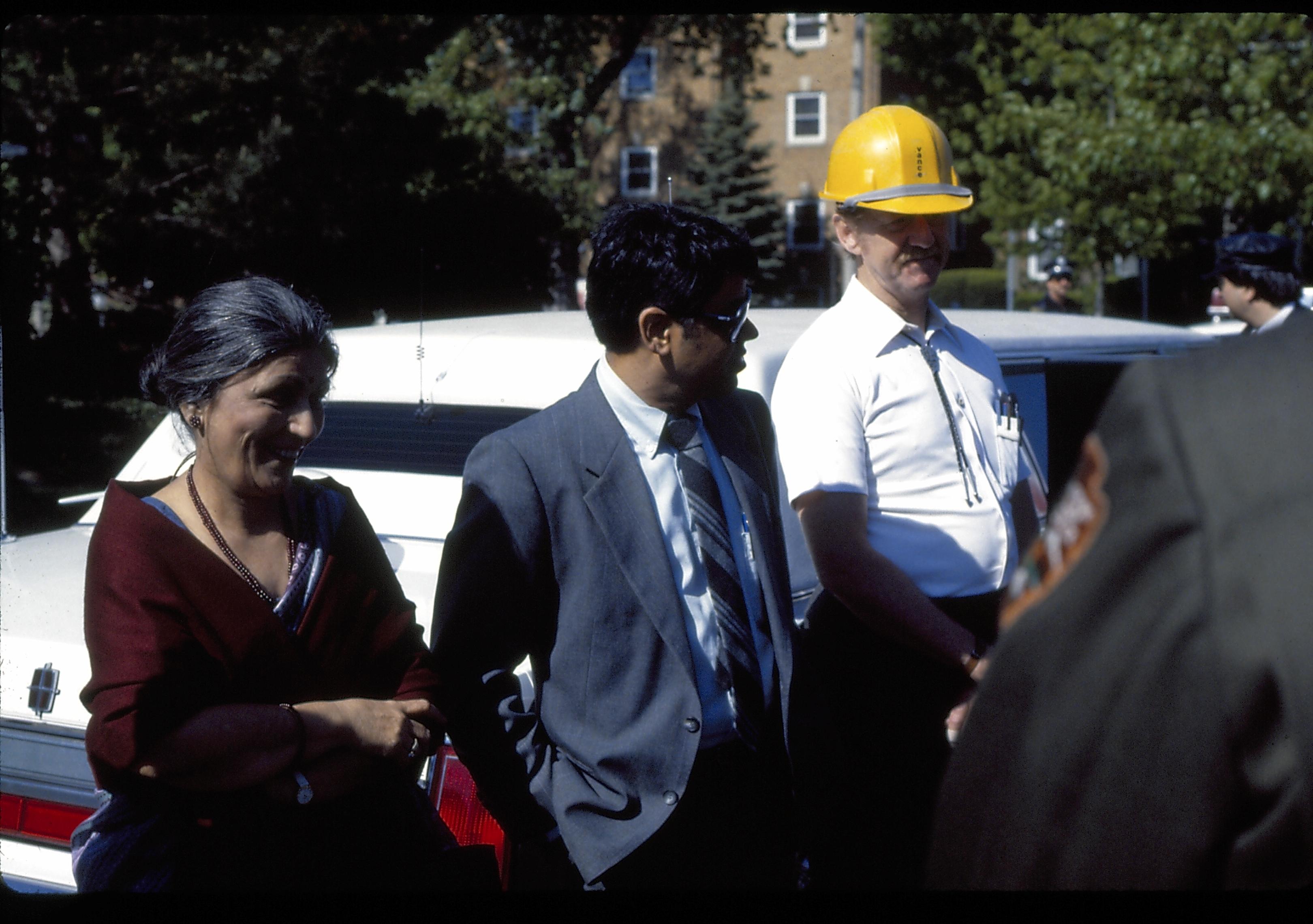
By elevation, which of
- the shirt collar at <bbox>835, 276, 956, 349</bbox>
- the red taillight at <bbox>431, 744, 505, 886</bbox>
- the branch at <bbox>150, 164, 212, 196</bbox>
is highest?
the branch at <bbox>150, 164, 212, 196</bbox>

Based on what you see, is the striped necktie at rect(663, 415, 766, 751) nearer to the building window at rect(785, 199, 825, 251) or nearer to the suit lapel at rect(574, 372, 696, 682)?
the suit lapel at rect(574, 372, 696, 682)

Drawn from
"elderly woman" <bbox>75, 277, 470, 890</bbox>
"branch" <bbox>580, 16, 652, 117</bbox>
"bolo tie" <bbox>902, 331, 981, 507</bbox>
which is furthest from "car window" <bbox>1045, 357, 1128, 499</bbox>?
"branch" <bbox>580, 16, 652, 117</bbox>

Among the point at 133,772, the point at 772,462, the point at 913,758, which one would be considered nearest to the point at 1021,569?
the point at 133,772

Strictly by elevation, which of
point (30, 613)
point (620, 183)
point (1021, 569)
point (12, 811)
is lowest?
point (12, 811)

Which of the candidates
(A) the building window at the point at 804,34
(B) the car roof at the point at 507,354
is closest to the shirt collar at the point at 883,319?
(B) the car roof at the point at 507,354

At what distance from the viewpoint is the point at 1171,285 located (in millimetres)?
20750

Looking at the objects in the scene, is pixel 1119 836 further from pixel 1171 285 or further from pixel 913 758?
pixel 1171 285

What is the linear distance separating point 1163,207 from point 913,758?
41.7ft

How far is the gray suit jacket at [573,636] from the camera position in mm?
2189

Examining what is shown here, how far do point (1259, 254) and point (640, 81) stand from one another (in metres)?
36.9

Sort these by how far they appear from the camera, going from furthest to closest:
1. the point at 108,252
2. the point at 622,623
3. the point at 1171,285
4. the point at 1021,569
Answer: the point at 1171,285 → the point at 108,252 → the point at 622,623 → the point at 1021,569

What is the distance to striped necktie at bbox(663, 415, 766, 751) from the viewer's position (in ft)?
7.48

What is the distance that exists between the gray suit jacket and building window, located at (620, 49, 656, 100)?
3951 cm

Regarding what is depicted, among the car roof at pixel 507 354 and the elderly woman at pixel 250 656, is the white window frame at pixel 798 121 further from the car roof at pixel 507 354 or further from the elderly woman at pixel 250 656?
the elderly woman at pixel 250 656
